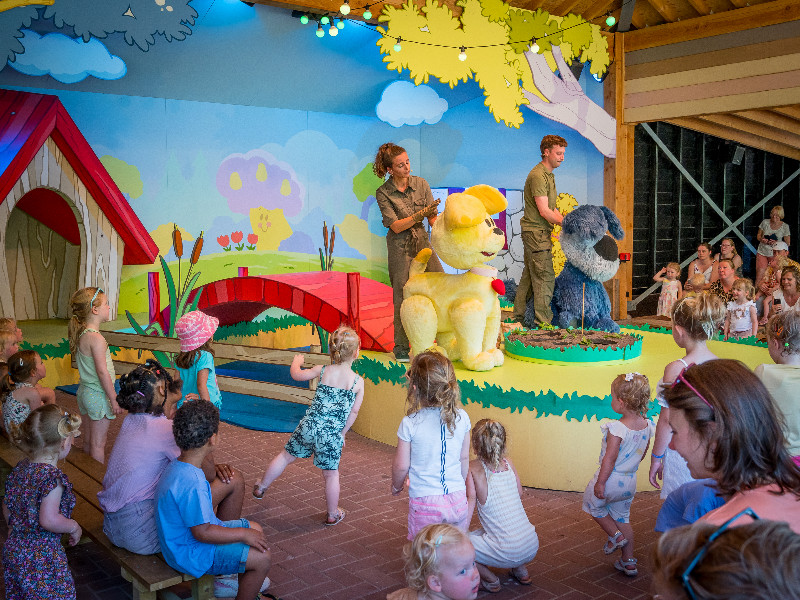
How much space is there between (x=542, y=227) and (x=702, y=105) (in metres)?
4.23

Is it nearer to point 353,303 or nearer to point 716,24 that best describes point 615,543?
point 353,303

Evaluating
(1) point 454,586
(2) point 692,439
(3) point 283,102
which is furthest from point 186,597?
(3) point 283,102

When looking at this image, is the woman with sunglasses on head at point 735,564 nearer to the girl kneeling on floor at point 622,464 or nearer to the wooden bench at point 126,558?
the wooden bench at point 126,558

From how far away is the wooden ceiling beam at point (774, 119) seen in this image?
11617mm

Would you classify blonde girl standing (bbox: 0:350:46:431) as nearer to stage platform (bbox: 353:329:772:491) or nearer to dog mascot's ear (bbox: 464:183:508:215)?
stage platform (bbox: 353:329:772:491)

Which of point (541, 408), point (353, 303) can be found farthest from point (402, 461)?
point (353, 303)

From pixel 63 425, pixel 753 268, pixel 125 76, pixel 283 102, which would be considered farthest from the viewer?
pixel 753 268

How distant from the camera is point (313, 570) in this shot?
12.2 ft

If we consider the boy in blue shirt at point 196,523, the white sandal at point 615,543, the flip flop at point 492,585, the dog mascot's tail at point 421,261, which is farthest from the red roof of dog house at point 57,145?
the white sandal at point 615,543

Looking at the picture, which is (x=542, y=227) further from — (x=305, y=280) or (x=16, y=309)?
(x=16, y=309)

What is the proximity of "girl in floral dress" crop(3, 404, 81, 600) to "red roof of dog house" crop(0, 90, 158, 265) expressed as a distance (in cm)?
483

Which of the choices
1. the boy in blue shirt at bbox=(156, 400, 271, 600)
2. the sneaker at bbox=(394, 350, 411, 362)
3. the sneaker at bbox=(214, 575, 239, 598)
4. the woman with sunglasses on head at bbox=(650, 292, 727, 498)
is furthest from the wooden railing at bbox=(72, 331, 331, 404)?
the woman with sunglasses on head at bbox=(650, 292, 727, 498)

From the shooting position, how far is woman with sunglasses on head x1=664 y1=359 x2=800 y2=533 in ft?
6.00

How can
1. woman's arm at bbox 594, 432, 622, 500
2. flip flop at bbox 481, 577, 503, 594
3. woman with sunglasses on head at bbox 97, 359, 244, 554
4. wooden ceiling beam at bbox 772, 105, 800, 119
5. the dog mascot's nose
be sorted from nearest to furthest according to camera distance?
woman with sunglasses on head at bbox 97, 359, 244, 554 < flip flop at bbox 481, 577, 503, 594 < woman's arm at bbox 594, 432, 622, 500 < the dog mascot's nose < wooden ceiling beam at bbox 772, 105, 800, 119
